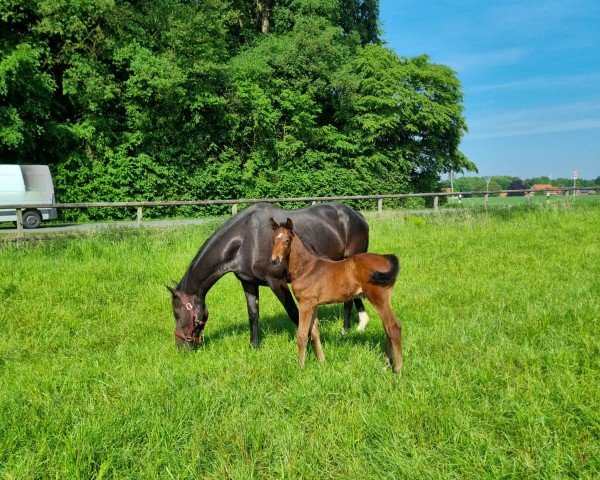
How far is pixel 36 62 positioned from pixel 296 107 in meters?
14.3

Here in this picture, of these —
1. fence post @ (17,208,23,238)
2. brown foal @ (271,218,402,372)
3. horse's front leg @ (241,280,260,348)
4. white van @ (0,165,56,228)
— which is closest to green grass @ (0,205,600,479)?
horse's front leg @ (241,280,260,348)

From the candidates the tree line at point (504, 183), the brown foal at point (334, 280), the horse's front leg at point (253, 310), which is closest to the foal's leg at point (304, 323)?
the brown foal at point (334, 280)

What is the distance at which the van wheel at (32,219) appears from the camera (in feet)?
63.9

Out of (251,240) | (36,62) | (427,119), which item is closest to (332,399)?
(251,240)

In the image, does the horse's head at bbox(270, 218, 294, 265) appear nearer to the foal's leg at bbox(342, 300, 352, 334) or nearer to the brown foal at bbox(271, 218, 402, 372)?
the brown foal at bbox(271, 218, 402, 372)

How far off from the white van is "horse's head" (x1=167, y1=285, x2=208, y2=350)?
1575 centimetres

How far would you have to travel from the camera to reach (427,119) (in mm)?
34969

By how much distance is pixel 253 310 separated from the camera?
5.66 meters

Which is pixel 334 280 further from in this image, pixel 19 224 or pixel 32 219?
pixel 32 219

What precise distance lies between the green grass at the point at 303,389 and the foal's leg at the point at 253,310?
0.15 m

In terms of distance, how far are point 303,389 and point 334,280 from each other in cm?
99

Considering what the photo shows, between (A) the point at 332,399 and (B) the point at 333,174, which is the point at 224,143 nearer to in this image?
(B) the point at 333,174

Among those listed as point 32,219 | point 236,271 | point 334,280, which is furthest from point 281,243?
point 32,219

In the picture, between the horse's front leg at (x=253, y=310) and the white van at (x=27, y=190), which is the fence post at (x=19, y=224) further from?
the horse's front leg at (x=253, y=310)
